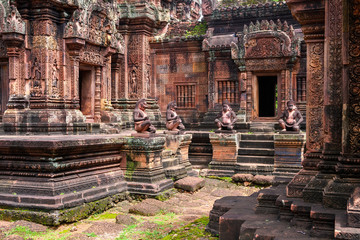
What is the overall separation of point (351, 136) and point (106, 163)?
5.49m

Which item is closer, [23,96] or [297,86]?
[23,96]

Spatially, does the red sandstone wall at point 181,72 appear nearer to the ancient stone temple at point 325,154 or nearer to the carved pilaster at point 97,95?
the carved pilaster at point 97,95

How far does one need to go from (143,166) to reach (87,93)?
155 inches

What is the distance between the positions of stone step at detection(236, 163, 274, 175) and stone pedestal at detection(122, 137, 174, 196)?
3301 mm

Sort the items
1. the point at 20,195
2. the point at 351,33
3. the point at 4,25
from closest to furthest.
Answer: the point at 351,33
the point at 20,195
the point at 4,25

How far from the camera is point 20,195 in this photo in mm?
6793

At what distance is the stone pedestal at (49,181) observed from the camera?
6.59 m

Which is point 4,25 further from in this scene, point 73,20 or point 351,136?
point 351,136

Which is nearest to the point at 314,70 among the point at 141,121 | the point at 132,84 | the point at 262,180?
the point at 141,121

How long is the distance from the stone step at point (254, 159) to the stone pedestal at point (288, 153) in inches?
12.6

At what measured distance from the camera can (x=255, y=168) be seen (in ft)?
36.8

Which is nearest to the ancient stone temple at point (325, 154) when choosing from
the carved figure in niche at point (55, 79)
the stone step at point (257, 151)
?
the carved figure in niche at point (55, 79)

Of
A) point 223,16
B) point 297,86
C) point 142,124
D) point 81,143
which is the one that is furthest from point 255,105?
point 81,143

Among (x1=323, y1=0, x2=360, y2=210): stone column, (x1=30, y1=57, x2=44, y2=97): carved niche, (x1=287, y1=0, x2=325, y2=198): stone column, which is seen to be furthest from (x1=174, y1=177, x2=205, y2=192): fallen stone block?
(x1=323, y1=0, x2=360, y2=210): stone column
